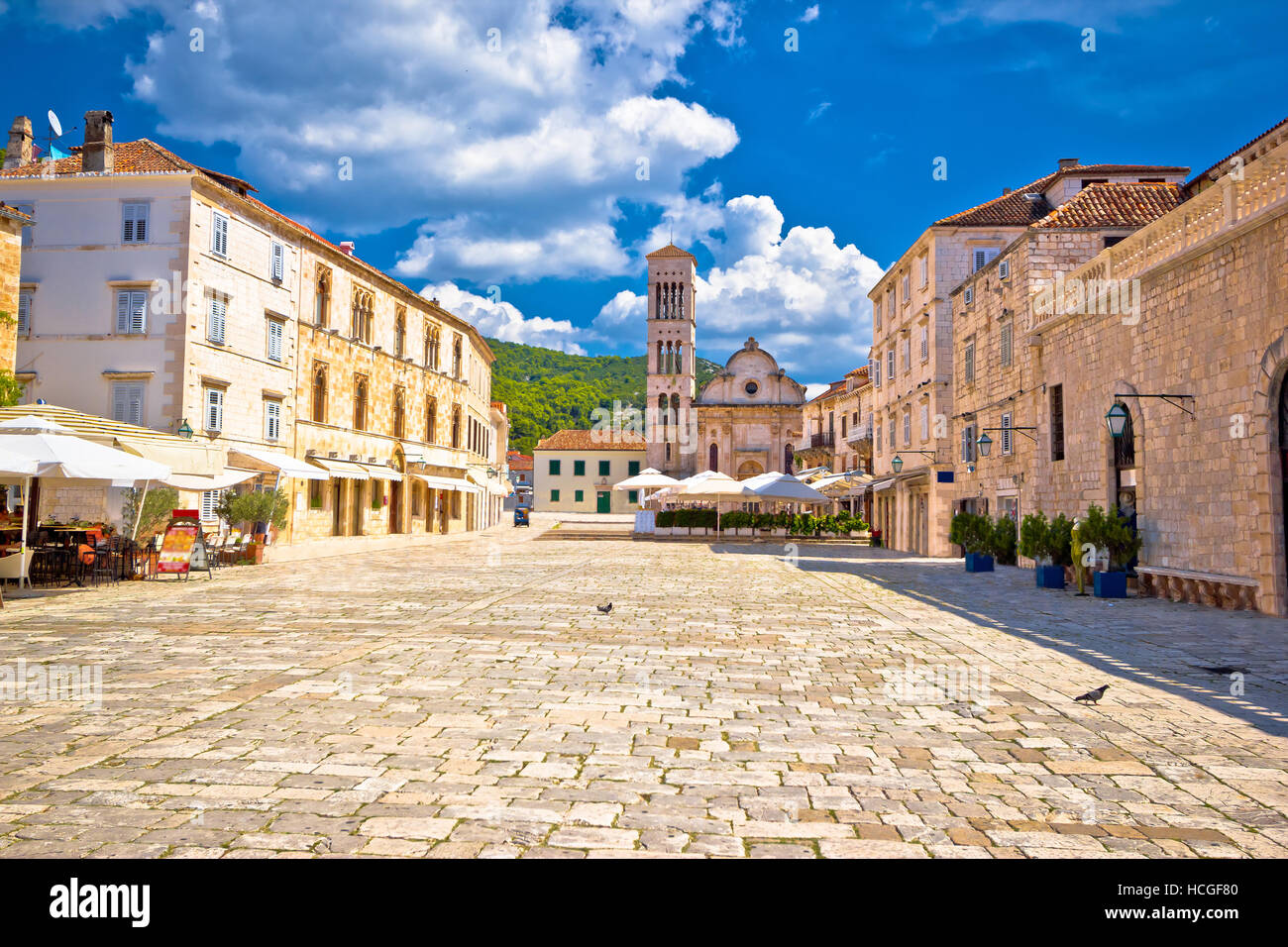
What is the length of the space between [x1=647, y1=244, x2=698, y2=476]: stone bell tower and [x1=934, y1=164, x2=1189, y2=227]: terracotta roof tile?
4345cm

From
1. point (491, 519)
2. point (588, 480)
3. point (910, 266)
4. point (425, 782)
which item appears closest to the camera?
point (425, 782)

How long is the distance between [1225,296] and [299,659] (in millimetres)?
13435

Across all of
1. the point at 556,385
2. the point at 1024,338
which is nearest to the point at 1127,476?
the point at 1024,338

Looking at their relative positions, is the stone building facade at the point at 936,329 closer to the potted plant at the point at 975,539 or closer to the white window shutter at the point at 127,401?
the potted plant at the point at 975,539

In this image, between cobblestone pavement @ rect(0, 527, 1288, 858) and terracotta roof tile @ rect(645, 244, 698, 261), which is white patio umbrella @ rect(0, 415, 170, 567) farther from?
terracotta roof tile @ rect(645, 244, 698, 261)

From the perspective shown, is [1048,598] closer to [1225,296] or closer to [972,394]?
[1225,296]

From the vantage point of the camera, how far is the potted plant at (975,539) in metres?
20.0

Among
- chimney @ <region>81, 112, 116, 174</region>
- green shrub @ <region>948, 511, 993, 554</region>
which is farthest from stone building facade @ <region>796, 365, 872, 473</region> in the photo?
chimney @ <region>81, 112, 116, 174</region>

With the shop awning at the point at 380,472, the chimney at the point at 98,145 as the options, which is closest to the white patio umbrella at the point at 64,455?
the chimney at the point at 98,145

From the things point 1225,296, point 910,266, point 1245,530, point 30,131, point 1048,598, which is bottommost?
point 1048,598

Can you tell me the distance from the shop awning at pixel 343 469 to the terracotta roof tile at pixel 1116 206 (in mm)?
23121

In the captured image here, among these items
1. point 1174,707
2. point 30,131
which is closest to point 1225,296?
point 1174,707

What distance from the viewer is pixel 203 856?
3.14m

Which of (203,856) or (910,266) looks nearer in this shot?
(203,856)
